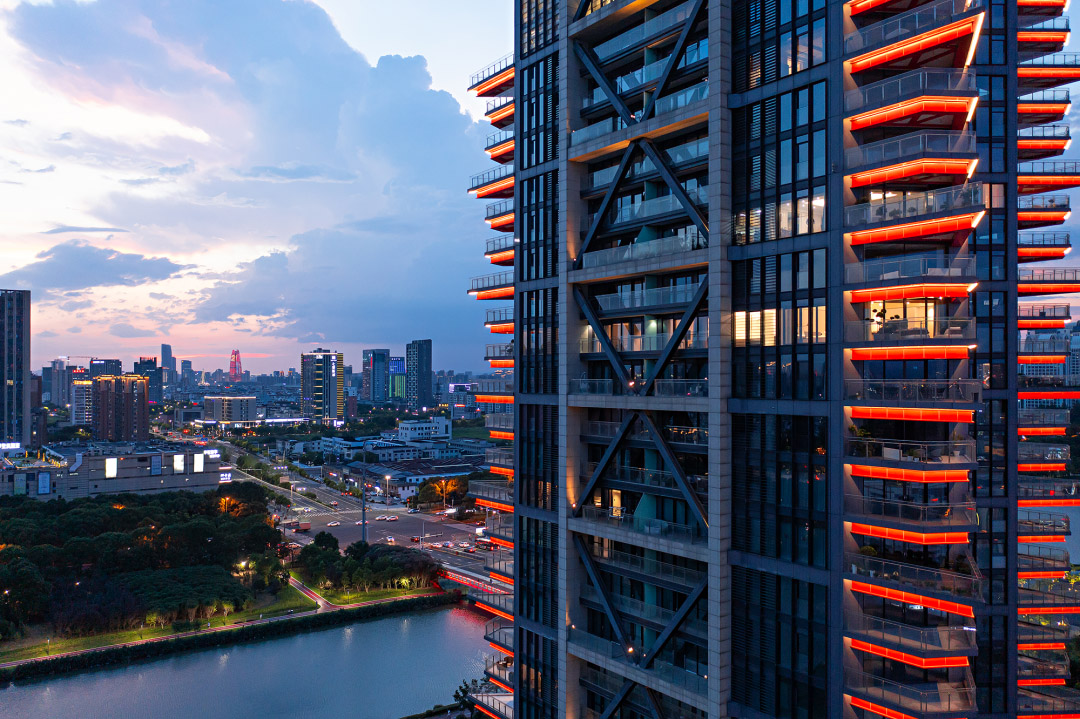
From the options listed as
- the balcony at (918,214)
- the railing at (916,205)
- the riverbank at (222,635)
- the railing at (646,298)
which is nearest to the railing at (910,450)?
the balcony at (918,214)

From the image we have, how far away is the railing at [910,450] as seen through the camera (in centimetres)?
2184

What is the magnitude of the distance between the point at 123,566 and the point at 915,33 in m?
74.7

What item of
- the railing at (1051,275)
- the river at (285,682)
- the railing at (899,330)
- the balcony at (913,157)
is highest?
the balcony at (913,157)

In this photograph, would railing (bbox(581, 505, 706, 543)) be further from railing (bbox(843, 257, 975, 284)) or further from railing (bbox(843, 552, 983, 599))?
railing (bbox(843, 257, 975, 284))

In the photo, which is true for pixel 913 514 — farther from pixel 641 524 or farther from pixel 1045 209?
pixel 1045 209

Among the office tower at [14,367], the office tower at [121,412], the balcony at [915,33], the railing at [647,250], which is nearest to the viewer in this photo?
the balcony at [915,33]

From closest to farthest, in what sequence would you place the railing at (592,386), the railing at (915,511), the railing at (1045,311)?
the railing at (915,511), the railing at (592,386), the railing at (1045,311)

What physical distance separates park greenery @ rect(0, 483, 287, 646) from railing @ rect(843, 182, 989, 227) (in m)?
60.9

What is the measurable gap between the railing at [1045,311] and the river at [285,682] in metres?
44.1

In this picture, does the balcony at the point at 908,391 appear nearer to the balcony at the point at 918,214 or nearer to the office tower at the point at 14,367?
the balcony at the point at 918,214

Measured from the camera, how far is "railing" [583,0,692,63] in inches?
1094

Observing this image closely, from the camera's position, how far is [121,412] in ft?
597

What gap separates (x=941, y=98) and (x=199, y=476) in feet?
371

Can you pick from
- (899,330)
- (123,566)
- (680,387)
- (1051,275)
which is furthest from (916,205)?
(123,566)
